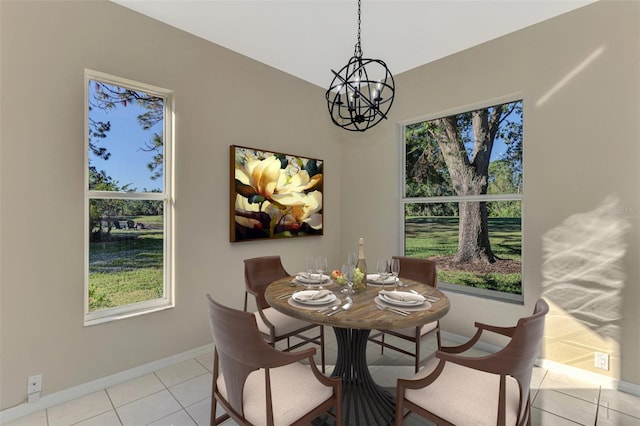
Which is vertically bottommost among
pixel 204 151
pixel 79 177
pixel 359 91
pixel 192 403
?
pixel 192 403

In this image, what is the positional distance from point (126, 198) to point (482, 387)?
284 centimetres

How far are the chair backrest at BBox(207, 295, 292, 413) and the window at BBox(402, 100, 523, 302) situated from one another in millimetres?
2669

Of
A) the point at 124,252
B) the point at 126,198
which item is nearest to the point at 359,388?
the point at 124,252

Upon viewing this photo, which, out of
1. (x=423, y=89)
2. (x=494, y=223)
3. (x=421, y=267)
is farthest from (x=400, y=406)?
(x=423, y=89)

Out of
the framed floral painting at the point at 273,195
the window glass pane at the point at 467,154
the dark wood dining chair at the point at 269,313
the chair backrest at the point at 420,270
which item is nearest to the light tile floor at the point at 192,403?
the dark wood dining chair at the point at 269,313

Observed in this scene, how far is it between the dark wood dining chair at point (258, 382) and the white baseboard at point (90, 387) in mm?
1420

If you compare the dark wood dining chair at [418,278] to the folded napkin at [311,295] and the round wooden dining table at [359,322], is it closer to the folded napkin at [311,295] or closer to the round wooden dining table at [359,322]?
the round wooden dining table at [359,322]

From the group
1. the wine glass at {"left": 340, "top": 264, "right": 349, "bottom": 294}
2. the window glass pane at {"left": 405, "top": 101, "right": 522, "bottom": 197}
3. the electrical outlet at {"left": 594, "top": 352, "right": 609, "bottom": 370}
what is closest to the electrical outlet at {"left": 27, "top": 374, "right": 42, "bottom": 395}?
the wine glass at {"left": 340, "top": 264, "right": 349, "bottom": 294}

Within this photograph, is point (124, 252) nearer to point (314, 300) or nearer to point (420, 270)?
point (314, 300)

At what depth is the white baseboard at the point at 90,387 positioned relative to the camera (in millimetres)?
2006

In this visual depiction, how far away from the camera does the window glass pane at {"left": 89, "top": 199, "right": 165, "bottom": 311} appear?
243 centimetres

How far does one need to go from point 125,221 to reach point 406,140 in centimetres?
313

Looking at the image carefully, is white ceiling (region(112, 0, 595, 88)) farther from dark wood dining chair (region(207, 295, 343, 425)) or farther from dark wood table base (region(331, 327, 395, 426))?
dark wood table base (region(331, 327, 395, 426))

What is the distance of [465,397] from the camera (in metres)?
→ 1.40
